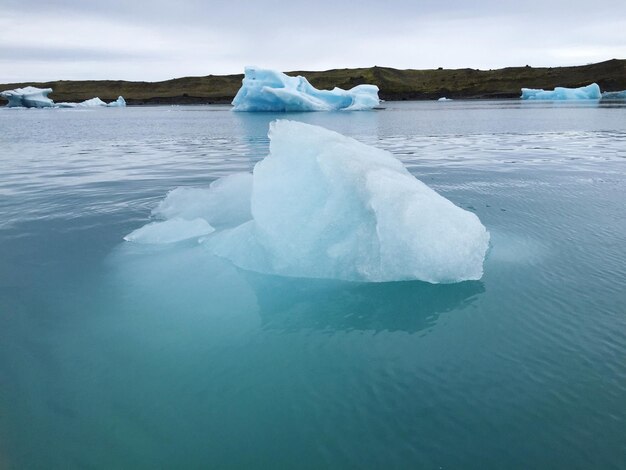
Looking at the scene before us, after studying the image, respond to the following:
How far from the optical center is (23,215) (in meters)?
8.06

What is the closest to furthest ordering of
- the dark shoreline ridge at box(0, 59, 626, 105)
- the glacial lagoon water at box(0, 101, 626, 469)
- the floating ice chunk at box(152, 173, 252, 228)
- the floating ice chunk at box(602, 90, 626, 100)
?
the glacial lagoon water at box(0, 101, 626, 469) → the floating ice chunk at box(152, 173, 252, 228) → the floating ice chunk at box(602, 90, 626, 100) → the dark shoreline ridge at box(0, 59, 626, 105)

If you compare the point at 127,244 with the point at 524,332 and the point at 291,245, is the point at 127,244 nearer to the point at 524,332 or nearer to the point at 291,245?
the point at 291,245

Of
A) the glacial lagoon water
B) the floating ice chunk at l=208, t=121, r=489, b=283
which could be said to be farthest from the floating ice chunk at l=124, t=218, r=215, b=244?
the floating ice chunk at l=208, t=121, r=489, b=283

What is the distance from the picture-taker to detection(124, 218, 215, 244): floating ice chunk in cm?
647

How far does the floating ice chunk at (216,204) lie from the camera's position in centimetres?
739

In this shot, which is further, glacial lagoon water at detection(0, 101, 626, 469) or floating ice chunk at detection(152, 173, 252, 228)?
floating ice chunk at detection(152, 173, 252, 228)

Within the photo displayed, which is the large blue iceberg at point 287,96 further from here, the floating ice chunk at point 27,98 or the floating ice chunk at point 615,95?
the floating ice chunk at point 615,95

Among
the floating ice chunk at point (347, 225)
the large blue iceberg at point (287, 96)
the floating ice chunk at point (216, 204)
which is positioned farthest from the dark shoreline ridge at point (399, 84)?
the floating ice chunk at point (347, 225)

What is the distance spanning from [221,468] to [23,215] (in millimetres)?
7294

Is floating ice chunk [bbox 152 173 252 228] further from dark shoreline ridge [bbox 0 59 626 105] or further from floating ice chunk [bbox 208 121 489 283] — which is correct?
dark shoreline ridge [bbox 0 59 626 105]

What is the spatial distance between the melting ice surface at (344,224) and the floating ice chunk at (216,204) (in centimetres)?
130

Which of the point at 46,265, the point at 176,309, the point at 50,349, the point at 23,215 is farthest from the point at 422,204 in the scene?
the point at 23,215

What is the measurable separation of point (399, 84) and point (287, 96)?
72531 mm

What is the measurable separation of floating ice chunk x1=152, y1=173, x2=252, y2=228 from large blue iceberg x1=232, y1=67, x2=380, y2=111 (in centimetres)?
3252
